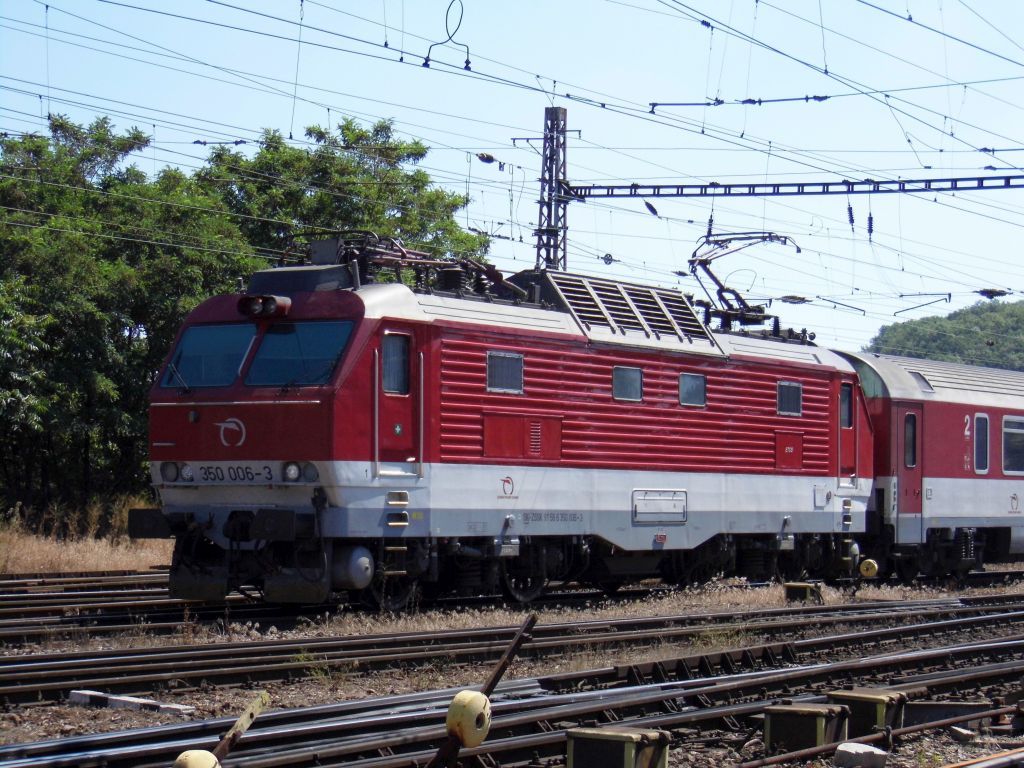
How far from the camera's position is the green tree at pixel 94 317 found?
25.5 metres

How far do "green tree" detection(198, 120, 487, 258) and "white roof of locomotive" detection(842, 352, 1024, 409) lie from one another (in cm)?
1150

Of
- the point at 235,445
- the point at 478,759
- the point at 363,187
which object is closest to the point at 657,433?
the point at 235,445

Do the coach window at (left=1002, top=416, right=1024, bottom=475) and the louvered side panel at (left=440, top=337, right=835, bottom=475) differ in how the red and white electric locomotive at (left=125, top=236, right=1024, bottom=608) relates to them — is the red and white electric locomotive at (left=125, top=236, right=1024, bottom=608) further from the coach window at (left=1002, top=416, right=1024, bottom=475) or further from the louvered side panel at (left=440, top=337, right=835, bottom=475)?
the coach window at (left=1002, top=416, right=1024, bottom=475)

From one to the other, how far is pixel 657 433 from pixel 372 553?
4906 mm

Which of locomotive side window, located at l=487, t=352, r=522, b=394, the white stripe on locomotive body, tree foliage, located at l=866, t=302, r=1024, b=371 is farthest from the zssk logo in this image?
tree foliage, located at l=866, t=302, r=1024, b=371

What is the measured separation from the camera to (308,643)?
1208 centimetres

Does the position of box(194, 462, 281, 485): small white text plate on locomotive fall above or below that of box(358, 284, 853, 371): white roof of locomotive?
below

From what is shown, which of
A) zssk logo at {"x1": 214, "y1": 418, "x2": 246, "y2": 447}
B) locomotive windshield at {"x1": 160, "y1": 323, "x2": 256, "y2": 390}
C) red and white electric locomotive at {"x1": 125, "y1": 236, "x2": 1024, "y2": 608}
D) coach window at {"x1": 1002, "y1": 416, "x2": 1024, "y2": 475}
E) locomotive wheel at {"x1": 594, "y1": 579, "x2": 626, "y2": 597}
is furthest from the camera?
coach window at {"x1": 1002, "y1": 416, "x2": 1024, "y2": 475}

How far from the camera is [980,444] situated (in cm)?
2375

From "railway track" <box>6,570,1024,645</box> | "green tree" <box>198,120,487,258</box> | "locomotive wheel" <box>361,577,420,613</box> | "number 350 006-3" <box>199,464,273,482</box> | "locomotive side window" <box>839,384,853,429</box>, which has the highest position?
"green tree" <box>198,120,487,258</box>

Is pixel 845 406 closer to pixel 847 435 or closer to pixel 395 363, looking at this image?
pixel 847 435

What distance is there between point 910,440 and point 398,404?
36.9ft

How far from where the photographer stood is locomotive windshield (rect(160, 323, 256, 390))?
49.4ft

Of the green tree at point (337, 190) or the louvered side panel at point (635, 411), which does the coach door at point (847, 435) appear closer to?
the louvered side panel at point (635, 411)
